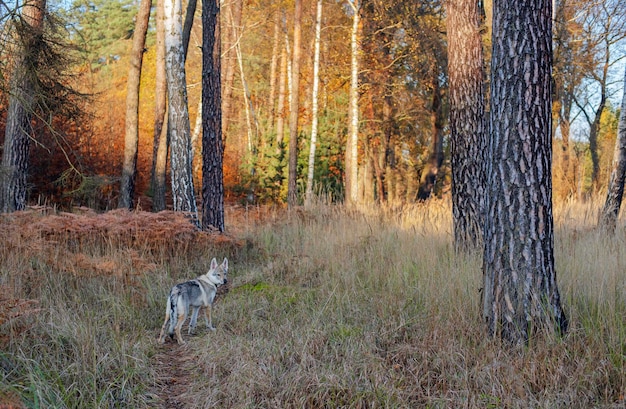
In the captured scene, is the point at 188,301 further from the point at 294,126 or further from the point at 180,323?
the point at 294,126

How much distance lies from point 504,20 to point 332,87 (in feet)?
71.8

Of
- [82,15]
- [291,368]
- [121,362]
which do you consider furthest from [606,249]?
[82,15]

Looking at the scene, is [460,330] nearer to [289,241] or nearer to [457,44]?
[457,44]

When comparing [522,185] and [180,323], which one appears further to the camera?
[180,323]

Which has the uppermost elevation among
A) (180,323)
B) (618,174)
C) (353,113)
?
(353,113)

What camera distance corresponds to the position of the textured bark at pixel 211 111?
11.0m

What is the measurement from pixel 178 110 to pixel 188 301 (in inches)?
244

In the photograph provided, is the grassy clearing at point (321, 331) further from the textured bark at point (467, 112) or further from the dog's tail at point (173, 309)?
the textured bark at point (467, 112)

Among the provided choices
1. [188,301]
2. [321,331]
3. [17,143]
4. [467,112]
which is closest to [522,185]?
[321,331]

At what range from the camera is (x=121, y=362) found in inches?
185

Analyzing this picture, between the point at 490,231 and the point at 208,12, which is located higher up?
the point at 208,12

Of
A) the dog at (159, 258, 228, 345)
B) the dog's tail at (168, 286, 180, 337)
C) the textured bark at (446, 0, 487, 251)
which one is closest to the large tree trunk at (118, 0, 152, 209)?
the dog at (159, 258, 228, 345)

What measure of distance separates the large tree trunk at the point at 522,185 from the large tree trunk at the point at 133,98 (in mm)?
13009

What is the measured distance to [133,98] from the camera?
16.1 m
